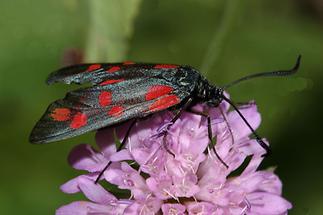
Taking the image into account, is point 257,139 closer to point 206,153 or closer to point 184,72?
point 206,153

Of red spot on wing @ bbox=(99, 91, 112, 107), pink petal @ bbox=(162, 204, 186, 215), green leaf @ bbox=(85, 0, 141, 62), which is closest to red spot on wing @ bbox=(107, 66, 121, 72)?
red spot on wing @ bbox=(99, 91, 112, 107)

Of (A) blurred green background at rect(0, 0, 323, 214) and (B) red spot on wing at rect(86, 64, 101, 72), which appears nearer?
(B) red spot on wing at rect(86, 64, 101, 72)

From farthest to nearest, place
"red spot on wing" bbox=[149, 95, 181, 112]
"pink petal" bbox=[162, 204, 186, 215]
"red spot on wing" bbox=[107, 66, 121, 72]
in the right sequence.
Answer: "red spot on wing" bbox=[107, 66, 121, 72] < "red spot on wing" bbox=[149, 95, 181, 112] < "pink petal" bbox=[162, 204, 186, 215]

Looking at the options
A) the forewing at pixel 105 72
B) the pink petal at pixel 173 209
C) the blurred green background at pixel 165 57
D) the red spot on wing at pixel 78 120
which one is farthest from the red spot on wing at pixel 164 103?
the blurred green background at pixel 165 57

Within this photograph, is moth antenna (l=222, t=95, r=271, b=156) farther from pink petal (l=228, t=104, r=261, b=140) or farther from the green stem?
the green stem

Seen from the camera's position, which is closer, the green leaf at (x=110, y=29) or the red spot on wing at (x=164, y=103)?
the red spot on wing at (x=164, y=103)

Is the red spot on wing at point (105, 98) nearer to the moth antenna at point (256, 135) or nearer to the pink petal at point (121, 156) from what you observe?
the pink petal at point (121, 156)
